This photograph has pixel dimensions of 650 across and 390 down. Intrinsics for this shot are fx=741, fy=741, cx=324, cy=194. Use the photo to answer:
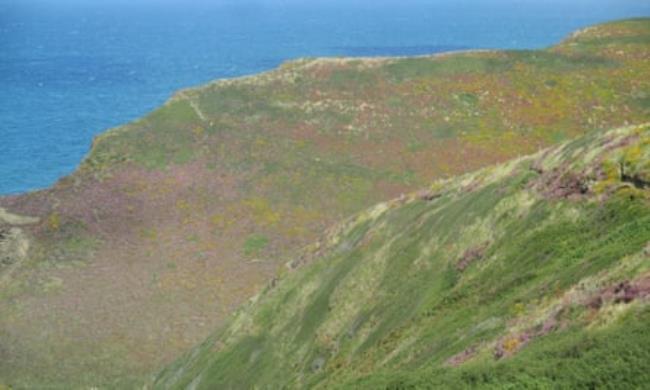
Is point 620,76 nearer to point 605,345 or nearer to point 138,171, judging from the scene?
point 138,171

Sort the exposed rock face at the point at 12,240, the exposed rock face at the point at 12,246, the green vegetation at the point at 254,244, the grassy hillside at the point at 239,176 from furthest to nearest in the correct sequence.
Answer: the green vegetation at the point at 254,244 < the exposed rock face at the point at 12,246 < the exposed rock face at the point at 12,240 < the grassy hillside at the point at 239,176

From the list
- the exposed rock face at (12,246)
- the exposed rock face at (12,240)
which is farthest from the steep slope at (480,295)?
the exposed rock face at (12,246)

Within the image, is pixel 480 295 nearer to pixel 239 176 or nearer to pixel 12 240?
pixel 12 240

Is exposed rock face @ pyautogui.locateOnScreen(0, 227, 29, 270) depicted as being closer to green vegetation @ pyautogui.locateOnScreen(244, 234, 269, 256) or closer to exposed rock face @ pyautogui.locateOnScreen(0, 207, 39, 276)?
exposed rock face @ pyautogui.locateOnScreen(0, 207, 39, 276)

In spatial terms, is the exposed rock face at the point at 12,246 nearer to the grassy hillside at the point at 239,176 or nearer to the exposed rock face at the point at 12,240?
the exposed rock face at the point at 12,240

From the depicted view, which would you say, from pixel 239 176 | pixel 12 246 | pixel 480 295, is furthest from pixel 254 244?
pixel 480 295
